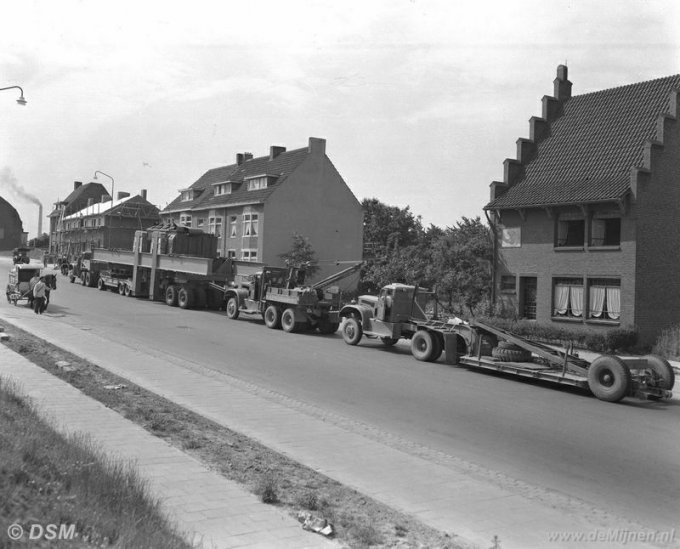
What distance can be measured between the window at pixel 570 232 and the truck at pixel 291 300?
30.7ft

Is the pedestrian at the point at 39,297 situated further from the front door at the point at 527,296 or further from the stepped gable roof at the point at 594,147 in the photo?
the front door at the point at 527,296

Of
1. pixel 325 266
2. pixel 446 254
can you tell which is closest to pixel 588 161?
pixel 446 254

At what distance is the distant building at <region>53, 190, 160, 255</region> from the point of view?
81.6 m

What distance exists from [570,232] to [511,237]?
286 centimetres

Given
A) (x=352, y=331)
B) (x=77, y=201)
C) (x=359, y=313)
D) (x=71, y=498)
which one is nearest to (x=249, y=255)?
(x=359, y=313)

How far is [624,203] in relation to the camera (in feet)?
80.1

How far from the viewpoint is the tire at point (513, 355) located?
50.1ft

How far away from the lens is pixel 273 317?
24234 millimetres

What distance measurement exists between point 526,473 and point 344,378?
6473 mm

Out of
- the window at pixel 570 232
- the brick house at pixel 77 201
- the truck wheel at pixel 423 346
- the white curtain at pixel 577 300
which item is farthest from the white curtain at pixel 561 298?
the brick house at pixel 77 201

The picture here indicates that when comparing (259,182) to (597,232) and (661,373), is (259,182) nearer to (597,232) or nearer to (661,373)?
(597,232)

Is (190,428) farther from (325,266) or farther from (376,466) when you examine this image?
(325,266)

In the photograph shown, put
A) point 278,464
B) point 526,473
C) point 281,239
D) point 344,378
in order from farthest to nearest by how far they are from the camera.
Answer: point 281,239, point 344,378, point 526,473, point 278,464

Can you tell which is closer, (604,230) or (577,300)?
(604,230)
